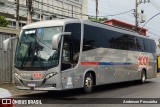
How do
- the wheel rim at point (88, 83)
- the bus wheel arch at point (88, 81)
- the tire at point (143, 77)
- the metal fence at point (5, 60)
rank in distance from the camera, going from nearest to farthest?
1. the bus wheel arch at point (88, 81)
2. the wheel rim at point (88, 83)
3. the metal fence at point (5, 60)
4. the tire at point (143, 77)

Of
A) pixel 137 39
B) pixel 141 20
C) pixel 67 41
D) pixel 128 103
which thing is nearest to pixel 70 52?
pixel 67 41

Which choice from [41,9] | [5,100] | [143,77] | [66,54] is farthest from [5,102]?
[41,9]

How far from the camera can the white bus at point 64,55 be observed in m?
13.8

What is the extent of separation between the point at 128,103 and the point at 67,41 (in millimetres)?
3652

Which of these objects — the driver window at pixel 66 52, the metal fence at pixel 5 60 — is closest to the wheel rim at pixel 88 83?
the driver window at pixel 66 52

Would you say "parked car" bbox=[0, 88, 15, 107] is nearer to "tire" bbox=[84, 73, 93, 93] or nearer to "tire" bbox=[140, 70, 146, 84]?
"tire" bbox=[84, 73, 93, 93]

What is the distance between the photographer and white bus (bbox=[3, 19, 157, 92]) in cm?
1377

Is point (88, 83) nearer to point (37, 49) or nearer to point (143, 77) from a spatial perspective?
point (37, 49)

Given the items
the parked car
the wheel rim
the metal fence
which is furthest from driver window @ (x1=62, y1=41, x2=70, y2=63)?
the parked car

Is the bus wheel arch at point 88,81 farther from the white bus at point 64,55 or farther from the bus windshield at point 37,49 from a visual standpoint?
the bus windshield at point 37,49

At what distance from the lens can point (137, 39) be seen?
22453 millimetres

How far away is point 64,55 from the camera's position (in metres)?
14.1

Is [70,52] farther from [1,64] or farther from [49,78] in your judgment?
[1,64]

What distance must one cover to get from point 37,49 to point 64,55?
1098 mm
